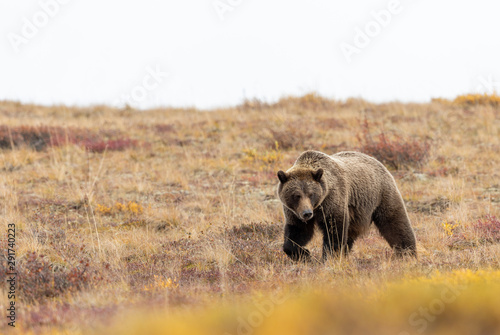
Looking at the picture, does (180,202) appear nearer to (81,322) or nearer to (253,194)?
(253,194)

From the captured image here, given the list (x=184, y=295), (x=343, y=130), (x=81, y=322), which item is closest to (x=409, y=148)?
(x=343, y=130)

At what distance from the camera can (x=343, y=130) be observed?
16875 millimetres

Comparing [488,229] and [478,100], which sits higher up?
Result: [478,100]

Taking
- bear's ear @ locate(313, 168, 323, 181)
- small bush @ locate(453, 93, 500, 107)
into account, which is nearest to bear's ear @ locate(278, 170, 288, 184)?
bear's ear @ locate(313, 168, 323, 181)

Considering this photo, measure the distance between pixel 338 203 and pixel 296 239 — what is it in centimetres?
68

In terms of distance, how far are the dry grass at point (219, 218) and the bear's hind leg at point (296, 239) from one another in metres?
0.22

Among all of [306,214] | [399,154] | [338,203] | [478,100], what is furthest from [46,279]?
[478,100]

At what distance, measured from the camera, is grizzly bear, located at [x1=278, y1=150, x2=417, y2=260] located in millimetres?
6074

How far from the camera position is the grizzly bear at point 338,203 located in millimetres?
6074

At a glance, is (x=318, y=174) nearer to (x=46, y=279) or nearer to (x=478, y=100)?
(x=46, y=279)

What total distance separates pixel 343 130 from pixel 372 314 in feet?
45.6

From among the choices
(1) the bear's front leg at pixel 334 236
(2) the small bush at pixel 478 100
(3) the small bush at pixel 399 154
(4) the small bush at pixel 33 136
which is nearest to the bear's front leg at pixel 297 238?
(1) the bear's front leg at pixel 334 236

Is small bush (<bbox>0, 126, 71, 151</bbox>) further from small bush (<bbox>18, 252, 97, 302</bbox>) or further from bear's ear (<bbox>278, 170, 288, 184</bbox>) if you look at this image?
bear's ear (<bbox>278, 170, 288, 184</bbox>)

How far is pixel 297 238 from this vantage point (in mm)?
6297
